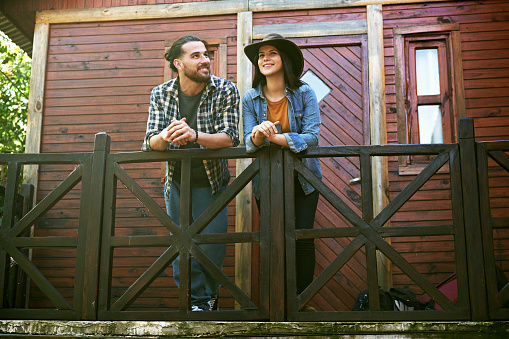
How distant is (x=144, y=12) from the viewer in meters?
6.45

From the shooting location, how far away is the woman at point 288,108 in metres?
3.79

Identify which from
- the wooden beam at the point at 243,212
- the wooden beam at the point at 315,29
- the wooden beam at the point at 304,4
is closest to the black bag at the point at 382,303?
the wooden beam at the point at 243,212

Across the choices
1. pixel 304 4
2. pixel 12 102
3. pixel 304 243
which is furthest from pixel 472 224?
pixel 12 102

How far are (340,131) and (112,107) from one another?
8.64 ft

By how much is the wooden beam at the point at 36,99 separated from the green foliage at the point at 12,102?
27.1ft

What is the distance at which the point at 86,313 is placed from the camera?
3734mm

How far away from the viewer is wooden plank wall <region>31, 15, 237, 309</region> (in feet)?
19.6

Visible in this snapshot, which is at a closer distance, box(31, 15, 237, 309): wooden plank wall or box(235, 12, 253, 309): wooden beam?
box(235, 12, 253, 309): wooden beam

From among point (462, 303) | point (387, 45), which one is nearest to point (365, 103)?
point (387, 45)

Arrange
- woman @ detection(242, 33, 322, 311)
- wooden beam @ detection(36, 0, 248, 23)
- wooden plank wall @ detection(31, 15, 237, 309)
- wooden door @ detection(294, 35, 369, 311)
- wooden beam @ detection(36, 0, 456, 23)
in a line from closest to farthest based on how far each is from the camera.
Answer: woman @ detection(242, 33, 322, 311) < wooden door @ detection(294, 35, 369, 311) < wooden plank wall @ detection(31, 15, 237, 309) < wooden beam @ detection(36, 0, 456, 23) < wooden beam @ detection(36, 0, 248, 23)

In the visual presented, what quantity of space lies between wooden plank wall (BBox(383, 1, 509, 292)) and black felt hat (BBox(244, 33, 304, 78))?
2.05 metres

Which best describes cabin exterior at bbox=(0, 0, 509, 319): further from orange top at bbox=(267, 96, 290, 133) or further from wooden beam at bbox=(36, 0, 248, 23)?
orange top at bbox=(267, 96, 290, 133)

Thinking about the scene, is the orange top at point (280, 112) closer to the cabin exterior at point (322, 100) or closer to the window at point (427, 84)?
the cabin exterior at point (322, 100)

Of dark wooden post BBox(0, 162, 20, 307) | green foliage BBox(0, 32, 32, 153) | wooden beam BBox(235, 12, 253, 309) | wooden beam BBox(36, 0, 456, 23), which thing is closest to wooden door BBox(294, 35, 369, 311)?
wooden beam BBox(36, 0, 456, 23)
